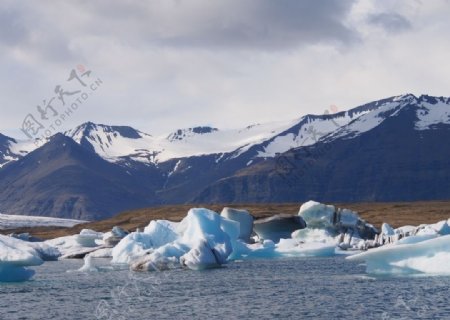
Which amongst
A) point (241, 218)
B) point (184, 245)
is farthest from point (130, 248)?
point (241, 218)

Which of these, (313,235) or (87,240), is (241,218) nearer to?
(313,235)

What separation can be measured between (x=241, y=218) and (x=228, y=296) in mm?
40919

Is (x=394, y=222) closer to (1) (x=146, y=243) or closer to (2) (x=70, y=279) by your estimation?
(1) (x=146, y=243)

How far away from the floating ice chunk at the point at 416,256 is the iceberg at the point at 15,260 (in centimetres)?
1947

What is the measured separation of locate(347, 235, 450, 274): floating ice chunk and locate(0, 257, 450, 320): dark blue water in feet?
2.48

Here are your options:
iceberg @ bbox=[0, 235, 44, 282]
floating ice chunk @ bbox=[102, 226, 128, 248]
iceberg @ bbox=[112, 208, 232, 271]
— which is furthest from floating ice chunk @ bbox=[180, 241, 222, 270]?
floating ice chunk @ bbox=[102, 226, 128, 248]

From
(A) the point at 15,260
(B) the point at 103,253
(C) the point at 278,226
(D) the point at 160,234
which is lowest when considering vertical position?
(B) the point at 103,253

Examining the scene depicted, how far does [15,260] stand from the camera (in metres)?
44.6

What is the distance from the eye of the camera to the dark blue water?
1328 inches

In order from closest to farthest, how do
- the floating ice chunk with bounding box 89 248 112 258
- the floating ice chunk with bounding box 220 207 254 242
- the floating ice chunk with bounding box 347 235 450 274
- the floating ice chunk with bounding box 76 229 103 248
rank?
1. the floating ice chunk with bounding box 347 235 450 274
2. the floating ice chunk with bounding box 220 207 254 242
3. the floating ice chunk with bounding box 89 248 112 258
4. the floating ice chunk with bounding box 76 229 103 248

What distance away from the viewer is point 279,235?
9144 cm

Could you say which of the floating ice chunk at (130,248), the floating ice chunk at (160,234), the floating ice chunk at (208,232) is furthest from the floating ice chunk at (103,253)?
the floating ice chunk at (208,232)

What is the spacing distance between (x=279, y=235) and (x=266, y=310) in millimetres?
57067

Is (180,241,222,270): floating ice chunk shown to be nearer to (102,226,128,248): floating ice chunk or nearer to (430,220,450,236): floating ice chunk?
(430,220,450,236): floating ice chunk
